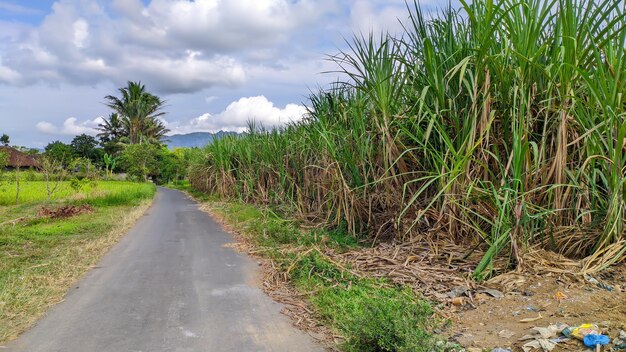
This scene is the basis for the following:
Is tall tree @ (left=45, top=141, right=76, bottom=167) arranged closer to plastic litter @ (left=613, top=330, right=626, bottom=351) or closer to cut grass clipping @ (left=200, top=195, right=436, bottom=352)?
cut grass clipping @ (left=200, top=195, right=436, bottom=352)

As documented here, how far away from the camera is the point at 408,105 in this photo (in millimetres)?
5965

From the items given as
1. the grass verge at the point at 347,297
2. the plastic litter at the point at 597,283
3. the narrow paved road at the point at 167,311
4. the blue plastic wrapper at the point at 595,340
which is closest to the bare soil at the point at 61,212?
the narrow paved road at the point at 167,311

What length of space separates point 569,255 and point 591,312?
1.35 m

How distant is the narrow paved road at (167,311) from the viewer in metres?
3.42

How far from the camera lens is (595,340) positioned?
2.66 metres

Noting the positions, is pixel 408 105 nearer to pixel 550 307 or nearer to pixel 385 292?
pixel 385 292

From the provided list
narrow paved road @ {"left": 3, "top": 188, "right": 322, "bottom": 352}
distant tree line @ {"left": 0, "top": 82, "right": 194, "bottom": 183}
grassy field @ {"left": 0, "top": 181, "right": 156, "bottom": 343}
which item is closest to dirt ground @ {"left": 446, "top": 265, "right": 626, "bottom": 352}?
narrow paved road @ {"left": 3, "top": 188, "right": 322, "bottom": 352}

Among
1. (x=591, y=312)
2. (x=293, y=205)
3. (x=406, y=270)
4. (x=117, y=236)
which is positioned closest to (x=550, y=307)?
(x=591, y=312)

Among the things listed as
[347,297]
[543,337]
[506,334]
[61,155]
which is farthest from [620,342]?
[61,155]

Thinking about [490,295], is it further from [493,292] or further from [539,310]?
[539,310]

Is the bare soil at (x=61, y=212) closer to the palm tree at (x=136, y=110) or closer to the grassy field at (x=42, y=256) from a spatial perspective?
the grassy field at (x=42, y=256)

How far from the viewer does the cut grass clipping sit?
293 centimetres

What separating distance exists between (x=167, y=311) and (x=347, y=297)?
5.71ft

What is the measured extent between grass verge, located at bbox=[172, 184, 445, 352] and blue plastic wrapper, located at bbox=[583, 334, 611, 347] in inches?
35.2
